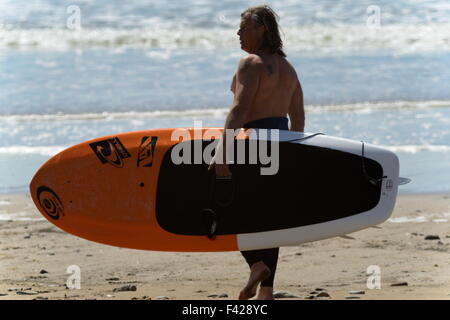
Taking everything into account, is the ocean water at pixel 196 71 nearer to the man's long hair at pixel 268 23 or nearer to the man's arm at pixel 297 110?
the man's arm at pixel 297 110

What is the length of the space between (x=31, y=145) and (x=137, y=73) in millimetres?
4586

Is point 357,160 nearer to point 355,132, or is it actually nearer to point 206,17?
point 355,132

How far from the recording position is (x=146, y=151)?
17.9 feet

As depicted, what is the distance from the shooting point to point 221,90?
13586 millimetres

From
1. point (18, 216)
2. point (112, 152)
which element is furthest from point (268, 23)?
point (18, 216)

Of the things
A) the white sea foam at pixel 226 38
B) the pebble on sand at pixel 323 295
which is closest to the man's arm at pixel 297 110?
the pebble on sand at pixel 323 295

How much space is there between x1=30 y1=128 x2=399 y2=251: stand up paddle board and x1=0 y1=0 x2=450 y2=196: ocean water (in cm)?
346

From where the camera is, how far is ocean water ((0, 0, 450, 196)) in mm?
10805

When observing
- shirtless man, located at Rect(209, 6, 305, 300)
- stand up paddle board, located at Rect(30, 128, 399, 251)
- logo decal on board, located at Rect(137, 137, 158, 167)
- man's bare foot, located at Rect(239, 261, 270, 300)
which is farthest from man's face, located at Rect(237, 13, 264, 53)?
man's bare foot, located at Rect(239, 261, 270, 300)

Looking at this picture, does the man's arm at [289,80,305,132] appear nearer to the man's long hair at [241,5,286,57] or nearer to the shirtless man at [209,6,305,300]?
the shirtless man at [209,6,305,300]

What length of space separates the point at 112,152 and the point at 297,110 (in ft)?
4.01

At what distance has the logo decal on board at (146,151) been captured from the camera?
5.43m

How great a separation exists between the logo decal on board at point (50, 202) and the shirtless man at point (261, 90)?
1.23m

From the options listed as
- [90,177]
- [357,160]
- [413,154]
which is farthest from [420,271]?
[413,154]
